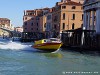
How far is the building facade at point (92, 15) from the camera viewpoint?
44.3 meters

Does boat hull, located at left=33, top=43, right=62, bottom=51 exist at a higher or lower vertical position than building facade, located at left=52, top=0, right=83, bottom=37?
lower

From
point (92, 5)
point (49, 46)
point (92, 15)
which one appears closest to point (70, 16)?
point (92, 15)

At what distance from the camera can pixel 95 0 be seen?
4500 cm

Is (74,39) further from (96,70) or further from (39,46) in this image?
(96,70)

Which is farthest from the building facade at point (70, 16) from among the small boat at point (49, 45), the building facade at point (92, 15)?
the small boat at point (49, 45)

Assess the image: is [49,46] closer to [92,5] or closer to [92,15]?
[92,5]

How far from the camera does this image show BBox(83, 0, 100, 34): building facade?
4431cm

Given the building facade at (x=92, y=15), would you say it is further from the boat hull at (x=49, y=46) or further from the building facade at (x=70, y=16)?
the boat hull at (x=49, y=46)

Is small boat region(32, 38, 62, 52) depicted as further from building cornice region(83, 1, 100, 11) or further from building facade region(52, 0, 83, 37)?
building facade region(52, 0, 83, 37)

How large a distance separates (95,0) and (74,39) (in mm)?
5445

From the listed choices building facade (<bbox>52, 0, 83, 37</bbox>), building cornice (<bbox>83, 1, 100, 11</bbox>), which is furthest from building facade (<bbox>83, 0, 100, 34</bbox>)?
building facade (<bbox>52, 0, 83, 37</bbox>)

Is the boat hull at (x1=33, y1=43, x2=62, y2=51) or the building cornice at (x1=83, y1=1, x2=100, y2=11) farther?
the building cornice at (x1=83, y1=1, x2=100, y2=11)

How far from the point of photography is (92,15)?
49281 millimetres

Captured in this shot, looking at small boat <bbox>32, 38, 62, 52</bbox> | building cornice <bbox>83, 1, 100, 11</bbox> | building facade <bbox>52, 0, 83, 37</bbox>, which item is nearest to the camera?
small boat <bbox>32, 38, 62, 52</bbox>
